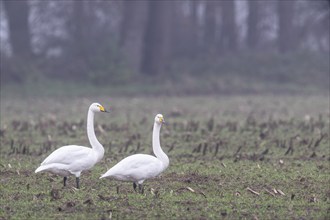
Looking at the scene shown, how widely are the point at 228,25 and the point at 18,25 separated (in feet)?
37.6

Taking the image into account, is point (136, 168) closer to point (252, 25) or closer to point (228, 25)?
point (228, 25)

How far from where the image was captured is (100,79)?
A: 35000 millimetres

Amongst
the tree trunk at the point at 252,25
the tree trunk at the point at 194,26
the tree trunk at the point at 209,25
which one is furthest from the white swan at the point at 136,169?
the tree trunk at the point at 252,25

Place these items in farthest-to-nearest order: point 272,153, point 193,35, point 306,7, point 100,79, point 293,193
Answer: point 306,7, point 193,35, point 100,79, point 272,153, point 293,193

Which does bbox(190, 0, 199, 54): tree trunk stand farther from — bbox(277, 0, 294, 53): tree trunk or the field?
the field

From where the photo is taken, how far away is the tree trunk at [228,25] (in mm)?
43906

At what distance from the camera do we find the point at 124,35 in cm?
3959

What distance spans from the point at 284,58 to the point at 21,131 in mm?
22264

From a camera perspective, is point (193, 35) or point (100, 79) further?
point (193, 35)

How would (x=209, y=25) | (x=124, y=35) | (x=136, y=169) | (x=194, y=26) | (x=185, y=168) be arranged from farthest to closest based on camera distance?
(x=209, y=25) → (x=194, y=26) → (x=124, y=35) → (x=185, y=168) → (x=136, y=169)

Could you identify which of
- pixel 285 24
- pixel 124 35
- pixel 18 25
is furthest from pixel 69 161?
pixel 285 24

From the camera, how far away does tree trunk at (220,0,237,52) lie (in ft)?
144

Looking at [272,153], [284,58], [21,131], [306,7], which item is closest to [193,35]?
[284,58]

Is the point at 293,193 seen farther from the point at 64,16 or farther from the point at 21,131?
the point at 64,16
